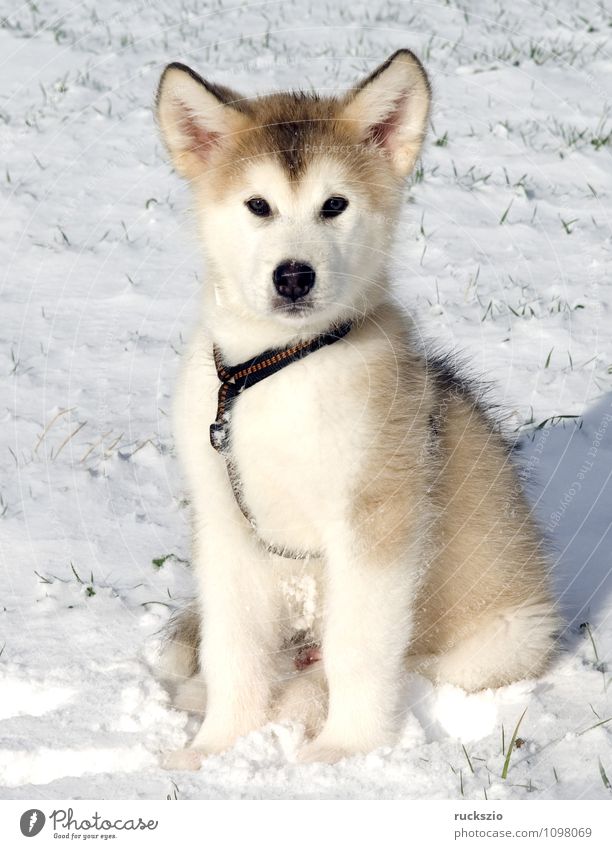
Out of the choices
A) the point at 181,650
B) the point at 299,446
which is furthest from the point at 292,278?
the point at 181,650

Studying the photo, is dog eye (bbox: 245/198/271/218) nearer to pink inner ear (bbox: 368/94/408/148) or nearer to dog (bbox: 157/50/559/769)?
dog (bbox: 157/50/559/769)

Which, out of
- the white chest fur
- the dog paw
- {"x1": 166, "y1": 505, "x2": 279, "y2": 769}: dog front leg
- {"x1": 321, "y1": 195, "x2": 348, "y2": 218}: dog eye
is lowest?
the dog paw

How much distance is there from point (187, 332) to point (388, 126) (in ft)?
9.66

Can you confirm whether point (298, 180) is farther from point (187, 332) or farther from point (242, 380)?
point (187, 332)

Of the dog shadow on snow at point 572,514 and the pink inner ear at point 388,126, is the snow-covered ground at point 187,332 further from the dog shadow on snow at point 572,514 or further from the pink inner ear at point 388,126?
the pink inner ear at point 388,126

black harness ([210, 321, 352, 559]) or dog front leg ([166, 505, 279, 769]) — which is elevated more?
black harness ([210, 321, 352, 559])

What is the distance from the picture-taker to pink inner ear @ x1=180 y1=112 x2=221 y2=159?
4254 mm

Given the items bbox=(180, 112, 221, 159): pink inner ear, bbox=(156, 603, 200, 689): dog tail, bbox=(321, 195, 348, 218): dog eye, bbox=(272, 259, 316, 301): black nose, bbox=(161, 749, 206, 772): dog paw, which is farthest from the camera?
bbox=(156, 603, 200, 689): dog tail

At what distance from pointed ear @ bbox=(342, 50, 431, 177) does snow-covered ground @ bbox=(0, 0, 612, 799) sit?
13.1 inches

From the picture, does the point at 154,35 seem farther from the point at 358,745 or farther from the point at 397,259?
the point at 358,745

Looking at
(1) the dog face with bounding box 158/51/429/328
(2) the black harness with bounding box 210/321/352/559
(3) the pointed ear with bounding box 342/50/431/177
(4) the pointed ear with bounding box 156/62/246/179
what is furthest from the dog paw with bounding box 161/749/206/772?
(3) the pointed ear with bounding box 342/50/431/177

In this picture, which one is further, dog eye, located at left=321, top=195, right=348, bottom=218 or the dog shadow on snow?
the dog shadow on snow

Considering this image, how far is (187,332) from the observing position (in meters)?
7.06

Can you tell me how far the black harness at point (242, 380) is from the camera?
4000 millimetres
